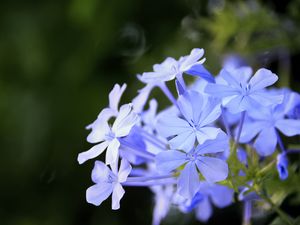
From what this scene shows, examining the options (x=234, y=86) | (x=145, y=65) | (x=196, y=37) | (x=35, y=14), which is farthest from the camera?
(x=35, y=14)

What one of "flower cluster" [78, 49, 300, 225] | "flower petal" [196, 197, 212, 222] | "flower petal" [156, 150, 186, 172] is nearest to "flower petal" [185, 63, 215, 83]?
"flower cluster" [78, 49, 300, 225]

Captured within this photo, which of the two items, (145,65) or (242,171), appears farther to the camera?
(145,65)

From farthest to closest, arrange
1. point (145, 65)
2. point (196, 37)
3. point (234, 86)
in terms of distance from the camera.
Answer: point (145, 65) → point (196, 37) → point (234, 86)

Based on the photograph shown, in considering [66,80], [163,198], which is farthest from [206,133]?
[66,80]

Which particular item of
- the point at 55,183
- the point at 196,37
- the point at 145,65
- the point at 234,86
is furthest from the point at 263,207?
the point at 55,183

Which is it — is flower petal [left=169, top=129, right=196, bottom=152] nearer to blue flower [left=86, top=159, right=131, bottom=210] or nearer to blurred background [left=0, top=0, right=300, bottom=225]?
blue flower [left=86, top=159, right=131, bottom=210]

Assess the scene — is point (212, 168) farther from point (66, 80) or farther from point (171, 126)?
point (66, 80)

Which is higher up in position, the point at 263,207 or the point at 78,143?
the point at 78,143

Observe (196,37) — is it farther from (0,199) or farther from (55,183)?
(0,199)
